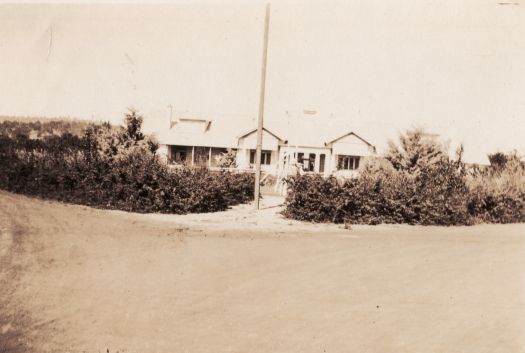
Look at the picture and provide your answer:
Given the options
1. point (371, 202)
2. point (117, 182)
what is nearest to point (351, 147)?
point (371, 202)

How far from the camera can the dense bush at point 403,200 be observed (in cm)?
1566

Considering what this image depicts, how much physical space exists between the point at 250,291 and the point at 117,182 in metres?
11.0

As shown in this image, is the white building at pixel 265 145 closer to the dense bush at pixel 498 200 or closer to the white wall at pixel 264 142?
the white wall at pixel 264 142

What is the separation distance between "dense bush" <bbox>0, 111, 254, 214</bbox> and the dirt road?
137 inches

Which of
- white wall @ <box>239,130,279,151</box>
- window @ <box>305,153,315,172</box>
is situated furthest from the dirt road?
window @ <box>305,153,315,172</box>

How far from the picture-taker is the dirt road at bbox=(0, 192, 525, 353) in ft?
18.4

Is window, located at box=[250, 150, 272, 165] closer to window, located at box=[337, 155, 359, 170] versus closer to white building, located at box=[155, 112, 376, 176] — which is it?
white building, located at box=[155, 112, 376, 176]

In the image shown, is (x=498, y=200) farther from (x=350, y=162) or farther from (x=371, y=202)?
(x=350, y=162)

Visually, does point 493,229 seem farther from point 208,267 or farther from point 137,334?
point 137,334

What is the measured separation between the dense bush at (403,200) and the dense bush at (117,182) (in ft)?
10.9

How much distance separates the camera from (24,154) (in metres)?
19.5

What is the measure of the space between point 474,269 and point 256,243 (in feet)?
16.7

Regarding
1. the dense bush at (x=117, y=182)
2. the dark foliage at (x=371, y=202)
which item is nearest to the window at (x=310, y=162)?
the dense bush at (x=117, y=182)

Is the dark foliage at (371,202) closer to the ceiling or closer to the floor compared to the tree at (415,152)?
closer to the floor
